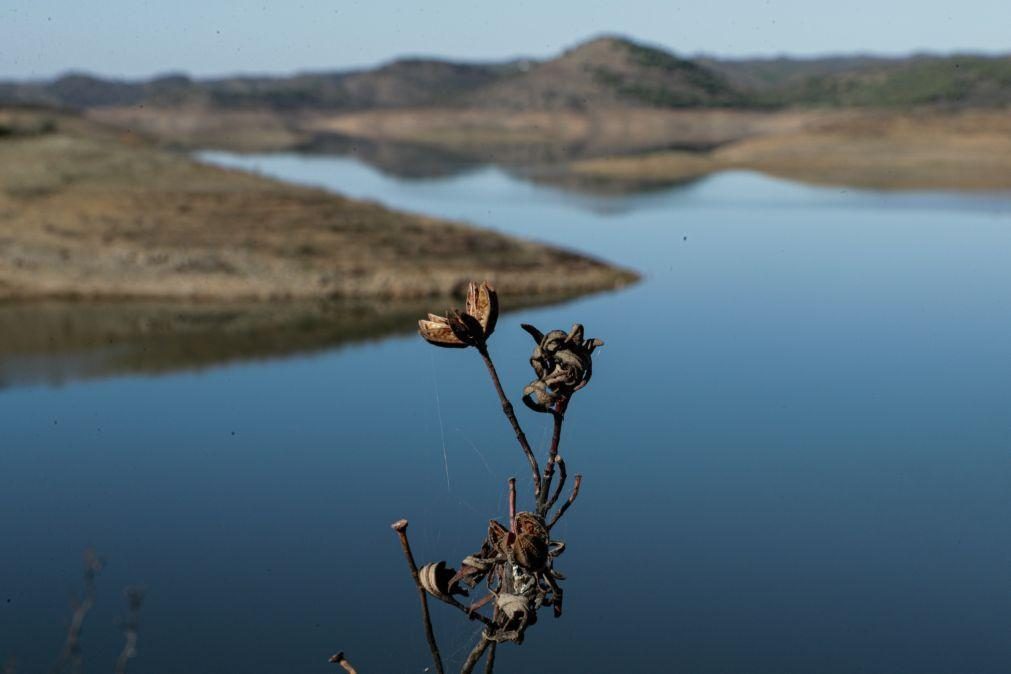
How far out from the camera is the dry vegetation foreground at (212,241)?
28234 millimetres

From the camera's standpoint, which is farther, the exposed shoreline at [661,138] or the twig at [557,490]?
the exposed shoreline at [661,138]

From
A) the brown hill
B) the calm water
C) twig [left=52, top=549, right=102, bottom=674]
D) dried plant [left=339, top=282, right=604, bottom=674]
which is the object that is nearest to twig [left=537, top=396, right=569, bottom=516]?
dried plant [left=339, top=282, right=604, bottom=674]

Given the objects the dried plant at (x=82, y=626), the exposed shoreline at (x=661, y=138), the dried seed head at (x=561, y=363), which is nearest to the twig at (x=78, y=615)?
the dried plant at (x=82, y=626)

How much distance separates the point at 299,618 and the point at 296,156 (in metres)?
63.7

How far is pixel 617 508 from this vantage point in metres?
14.3

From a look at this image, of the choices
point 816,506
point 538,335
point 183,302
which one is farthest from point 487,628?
point 183,302

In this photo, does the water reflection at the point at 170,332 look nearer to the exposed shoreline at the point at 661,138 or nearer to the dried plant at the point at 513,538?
the dried plant at the point at 513,538

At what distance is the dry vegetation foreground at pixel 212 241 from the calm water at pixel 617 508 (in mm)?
5938

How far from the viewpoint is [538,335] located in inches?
87.9

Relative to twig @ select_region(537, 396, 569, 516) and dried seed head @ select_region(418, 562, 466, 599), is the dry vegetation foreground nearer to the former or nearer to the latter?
twig @ select_region(537, 396, 569, 516)

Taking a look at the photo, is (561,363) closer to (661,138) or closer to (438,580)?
(438,580)

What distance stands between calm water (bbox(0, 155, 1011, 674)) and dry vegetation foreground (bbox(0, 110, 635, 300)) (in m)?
5.94

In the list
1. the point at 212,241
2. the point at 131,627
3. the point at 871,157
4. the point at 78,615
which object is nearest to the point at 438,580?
the point at 78,615

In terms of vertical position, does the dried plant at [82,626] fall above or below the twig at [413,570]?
below
